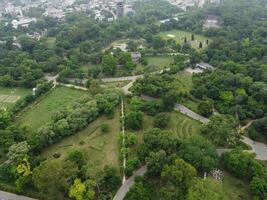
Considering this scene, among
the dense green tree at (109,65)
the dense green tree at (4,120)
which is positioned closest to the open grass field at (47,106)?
the dense green tree at (4,120)

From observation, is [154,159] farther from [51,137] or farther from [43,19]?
[43,19]

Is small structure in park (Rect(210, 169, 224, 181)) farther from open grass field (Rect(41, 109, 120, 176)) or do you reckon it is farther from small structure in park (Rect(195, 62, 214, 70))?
small structure in park (Rect(195, 62, 214, 70))

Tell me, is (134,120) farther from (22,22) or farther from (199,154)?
(22,22)

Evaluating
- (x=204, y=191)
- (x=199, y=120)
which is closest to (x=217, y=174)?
(x=204, y=191)

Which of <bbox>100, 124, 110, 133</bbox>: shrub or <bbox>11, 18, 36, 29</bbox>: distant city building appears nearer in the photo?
<bbox>100, 124, 110, 133</bbox>: shrub

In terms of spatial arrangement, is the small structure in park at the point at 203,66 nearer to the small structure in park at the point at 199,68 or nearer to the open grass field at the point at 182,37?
the small structure in park at the point at 199,68

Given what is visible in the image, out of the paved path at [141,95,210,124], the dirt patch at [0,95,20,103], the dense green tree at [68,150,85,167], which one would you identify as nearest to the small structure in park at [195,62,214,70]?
the paved path at [141,95,210,124]
